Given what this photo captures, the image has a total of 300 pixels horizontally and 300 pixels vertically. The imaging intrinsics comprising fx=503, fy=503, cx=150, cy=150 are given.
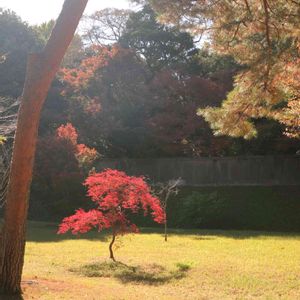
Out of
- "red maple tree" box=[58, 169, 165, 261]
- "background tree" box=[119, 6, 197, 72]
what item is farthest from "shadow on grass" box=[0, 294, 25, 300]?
"background tree" box=[119, 6, 197, 72]

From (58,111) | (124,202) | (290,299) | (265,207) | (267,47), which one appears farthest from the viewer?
(58,111)

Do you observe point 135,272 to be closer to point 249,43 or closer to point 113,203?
point 113,203

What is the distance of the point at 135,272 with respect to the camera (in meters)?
12.1

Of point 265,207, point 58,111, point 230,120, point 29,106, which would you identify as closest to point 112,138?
point 58,111

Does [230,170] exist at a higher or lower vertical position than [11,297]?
higher

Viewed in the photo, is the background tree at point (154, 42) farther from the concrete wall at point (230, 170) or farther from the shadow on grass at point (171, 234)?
the shadow on grass at point (171, 234)

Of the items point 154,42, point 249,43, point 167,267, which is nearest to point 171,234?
point 167,267

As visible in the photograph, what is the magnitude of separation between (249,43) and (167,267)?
19.1 feet

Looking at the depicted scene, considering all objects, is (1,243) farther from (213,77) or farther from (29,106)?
(213,77)

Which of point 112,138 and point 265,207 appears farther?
point 112,138

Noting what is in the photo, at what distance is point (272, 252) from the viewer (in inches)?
570

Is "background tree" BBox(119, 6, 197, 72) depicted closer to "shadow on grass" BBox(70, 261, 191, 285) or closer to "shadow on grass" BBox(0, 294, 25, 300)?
"shadow on grass" BBox(70, 261, 191, 285)

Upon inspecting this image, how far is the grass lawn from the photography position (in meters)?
9.18

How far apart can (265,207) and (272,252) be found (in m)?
9.21
